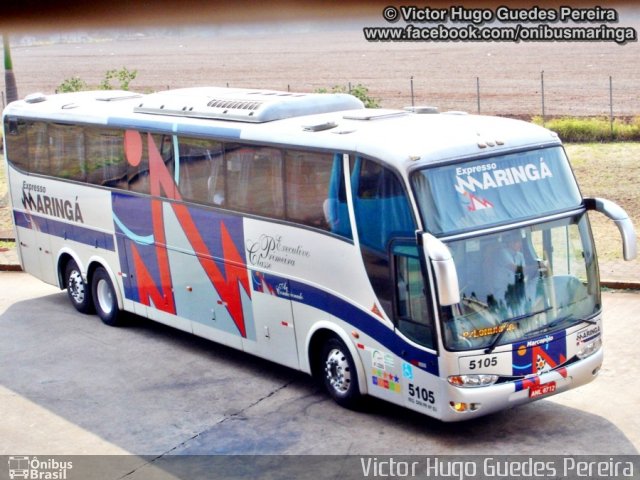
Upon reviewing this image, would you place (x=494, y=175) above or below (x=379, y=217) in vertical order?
above

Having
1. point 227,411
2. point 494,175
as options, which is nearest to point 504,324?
point 494,175

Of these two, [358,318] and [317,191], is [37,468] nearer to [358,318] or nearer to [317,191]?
[358,318]

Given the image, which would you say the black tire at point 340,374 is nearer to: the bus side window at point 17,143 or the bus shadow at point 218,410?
the bus shadow at point 218,410

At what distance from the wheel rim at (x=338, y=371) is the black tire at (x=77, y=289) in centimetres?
580

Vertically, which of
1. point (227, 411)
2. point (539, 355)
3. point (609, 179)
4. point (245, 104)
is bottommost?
point (609, 179)

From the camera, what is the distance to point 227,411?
12.6m

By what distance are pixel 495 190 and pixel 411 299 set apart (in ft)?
4.62

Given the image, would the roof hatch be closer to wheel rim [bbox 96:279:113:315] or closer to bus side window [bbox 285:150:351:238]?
bus side window [bbox 285:150:351:238]

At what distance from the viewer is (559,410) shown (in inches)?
472

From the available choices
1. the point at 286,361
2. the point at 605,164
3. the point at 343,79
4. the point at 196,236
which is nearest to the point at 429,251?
the point at 286,361

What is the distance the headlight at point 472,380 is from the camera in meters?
10.7

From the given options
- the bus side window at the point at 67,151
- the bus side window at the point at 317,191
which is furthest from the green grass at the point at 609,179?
the bus side window at the point at 67,151

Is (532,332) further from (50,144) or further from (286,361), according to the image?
(50,144)

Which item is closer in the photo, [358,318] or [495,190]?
[495,190]
